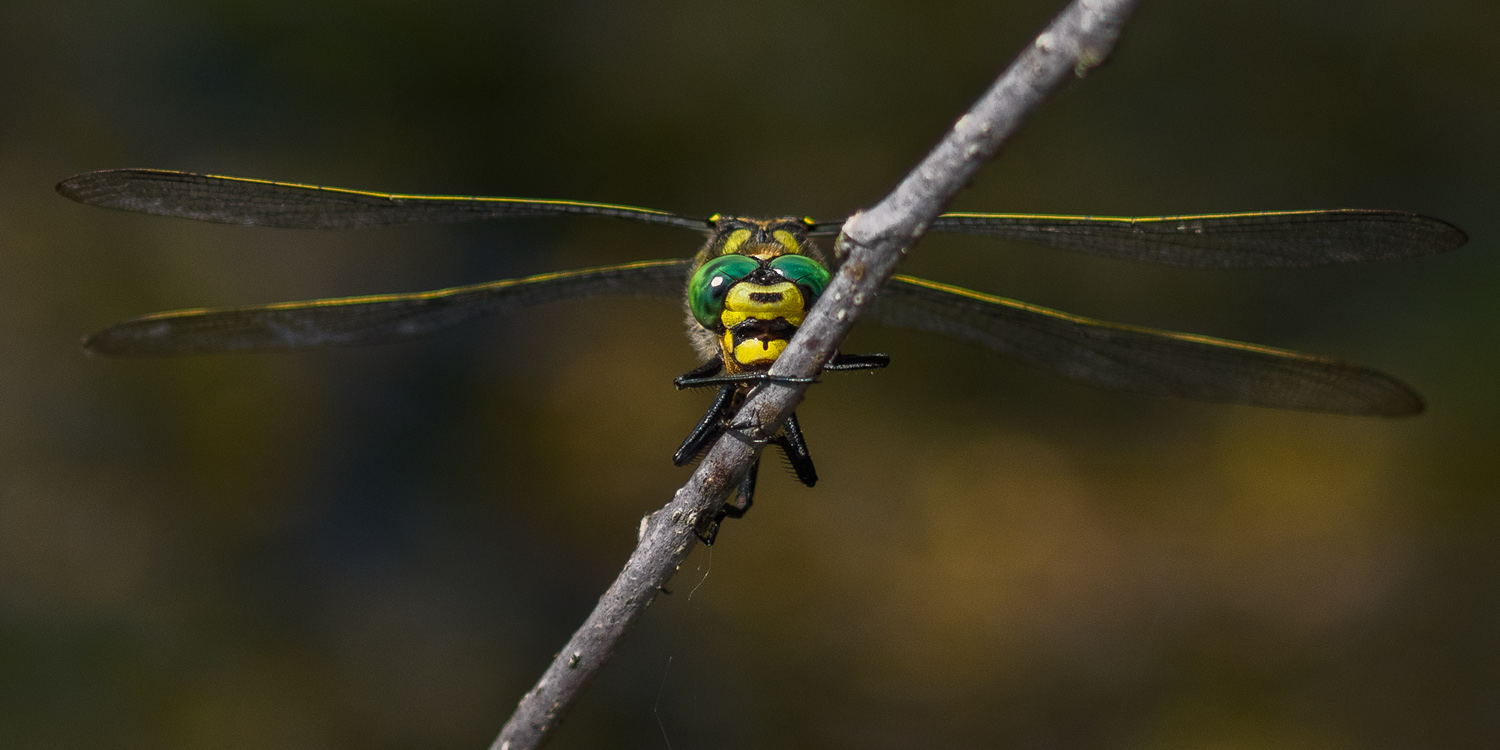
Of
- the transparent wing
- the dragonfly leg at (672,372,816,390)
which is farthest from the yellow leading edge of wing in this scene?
the dragonfly leg at (672,372,816,390)

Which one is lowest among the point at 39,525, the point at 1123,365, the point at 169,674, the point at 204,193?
the point at 169,674

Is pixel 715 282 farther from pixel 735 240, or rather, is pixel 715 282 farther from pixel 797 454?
pixel 797 454

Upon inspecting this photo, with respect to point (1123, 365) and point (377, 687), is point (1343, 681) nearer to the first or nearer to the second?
point (1123, 365)

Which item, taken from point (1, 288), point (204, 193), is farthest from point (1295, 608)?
point (1, 288)

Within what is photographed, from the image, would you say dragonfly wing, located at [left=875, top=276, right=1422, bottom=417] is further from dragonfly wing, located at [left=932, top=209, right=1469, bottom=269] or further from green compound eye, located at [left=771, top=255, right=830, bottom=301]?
green compound eye, located at [left=771, top=255, right=830, bottom=301]

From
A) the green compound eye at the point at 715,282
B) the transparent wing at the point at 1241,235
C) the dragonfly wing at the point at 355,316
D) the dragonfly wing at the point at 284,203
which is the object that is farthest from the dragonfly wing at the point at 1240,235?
the dragonfly wing at the point at 355,316

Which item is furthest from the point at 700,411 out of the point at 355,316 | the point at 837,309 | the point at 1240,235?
the point at 837,309
